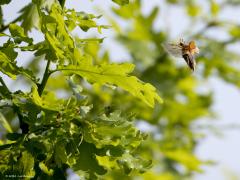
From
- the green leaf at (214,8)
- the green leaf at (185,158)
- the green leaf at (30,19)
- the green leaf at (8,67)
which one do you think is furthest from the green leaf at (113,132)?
the green leaf at (214,8)

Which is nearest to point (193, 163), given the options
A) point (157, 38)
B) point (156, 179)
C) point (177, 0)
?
point (156, 179)

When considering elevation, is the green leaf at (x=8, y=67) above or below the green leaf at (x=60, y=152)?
above

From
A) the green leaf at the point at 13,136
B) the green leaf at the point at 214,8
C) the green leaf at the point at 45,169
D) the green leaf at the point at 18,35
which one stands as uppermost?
the green leaf at the point at 18,35

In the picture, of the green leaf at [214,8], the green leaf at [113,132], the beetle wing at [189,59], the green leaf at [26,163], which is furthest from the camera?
the green leaf at [214,8]

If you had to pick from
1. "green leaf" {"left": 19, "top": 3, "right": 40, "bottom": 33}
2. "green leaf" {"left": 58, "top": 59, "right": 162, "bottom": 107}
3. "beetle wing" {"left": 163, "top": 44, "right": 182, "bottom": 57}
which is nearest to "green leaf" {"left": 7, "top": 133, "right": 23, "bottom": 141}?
"green leaf" {"left": 58, "top": 59, "right": 162, "bottom": 107}

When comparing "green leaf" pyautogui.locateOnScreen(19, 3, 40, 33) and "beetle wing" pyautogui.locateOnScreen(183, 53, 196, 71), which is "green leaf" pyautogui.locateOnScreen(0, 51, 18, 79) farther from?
"beetle wing" pyautogui.locateOnScreen(183, 53, 196, 71)

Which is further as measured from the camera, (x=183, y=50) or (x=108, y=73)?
(x=183, y=50)

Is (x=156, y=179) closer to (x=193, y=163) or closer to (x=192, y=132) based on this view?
(x=193, y=163)

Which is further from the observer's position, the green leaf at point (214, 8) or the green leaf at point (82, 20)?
the green leaf at point (214, 8)

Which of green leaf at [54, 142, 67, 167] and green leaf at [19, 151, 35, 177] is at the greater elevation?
green leaf at [54, 142, 67, 167]

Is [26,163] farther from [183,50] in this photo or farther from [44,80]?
[183,50]

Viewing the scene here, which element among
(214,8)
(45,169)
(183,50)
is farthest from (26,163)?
(214,8)

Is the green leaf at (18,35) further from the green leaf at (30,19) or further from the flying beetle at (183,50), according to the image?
the flying beetle at (183,50)
